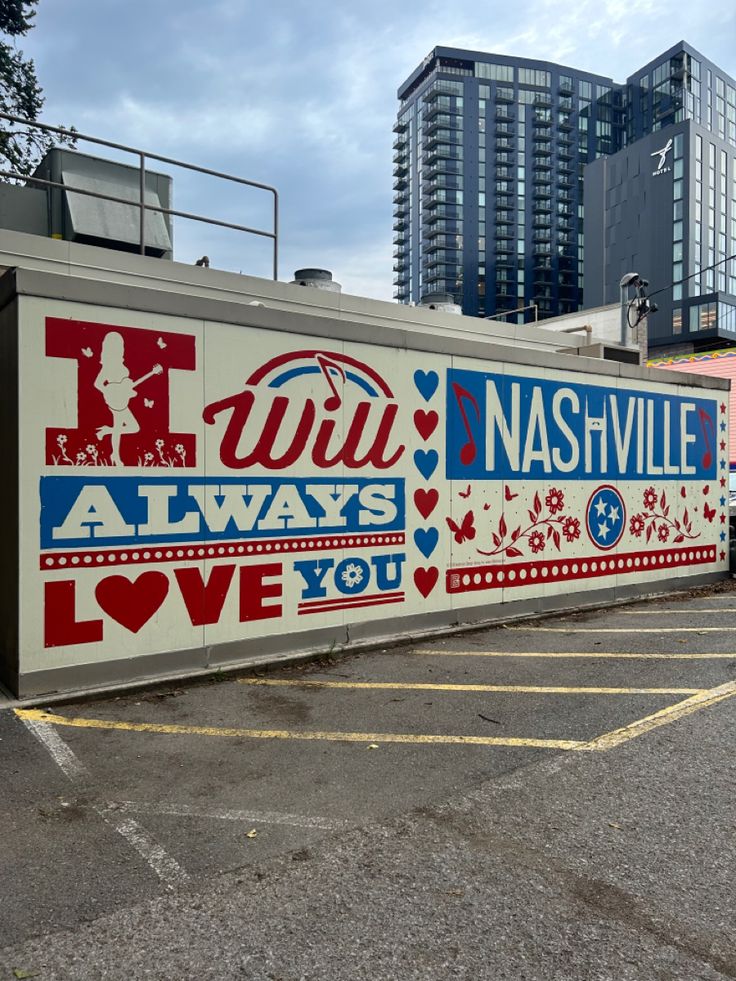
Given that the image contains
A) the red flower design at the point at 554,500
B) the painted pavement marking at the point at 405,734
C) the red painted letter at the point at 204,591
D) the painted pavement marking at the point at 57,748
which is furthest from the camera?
the red flower design at the point at 554,500

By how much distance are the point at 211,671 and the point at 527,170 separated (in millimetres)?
134702

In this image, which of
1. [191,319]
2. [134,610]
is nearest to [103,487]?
[134,610]

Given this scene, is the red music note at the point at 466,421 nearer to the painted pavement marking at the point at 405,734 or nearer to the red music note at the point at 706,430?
the painted pavement marking at the point at 405,734

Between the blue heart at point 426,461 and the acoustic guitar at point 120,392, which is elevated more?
the acoustic guitar at point 120,392

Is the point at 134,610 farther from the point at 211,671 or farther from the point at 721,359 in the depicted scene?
the point at 721,359

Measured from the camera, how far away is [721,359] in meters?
24.0

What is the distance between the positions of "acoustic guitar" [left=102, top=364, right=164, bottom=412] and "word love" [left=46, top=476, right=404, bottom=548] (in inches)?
23.1

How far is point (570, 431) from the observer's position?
9.21m

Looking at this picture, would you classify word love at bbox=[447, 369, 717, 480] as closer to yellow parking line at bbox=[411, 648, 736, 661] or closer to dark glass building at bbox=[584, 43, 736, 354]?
yellow parking line at bbox=[411, 648, 736, 661]

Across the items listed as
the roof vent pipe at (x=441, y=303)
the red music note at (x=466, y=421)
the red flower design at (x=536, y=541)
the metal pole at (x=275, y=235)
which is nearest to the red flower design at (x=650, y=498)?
the red flower design at (x=536, y=541)

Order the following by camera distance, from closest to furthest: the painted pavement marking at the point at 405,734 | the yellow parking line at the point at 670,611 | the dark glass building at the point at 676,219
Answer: the painted pavement marking at the point at 405,734
the yellow parking line at the point at 670,611
the dark glass building at the point at 676,219

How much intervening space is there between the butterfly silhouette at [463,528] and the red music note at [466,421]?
60 centimetres

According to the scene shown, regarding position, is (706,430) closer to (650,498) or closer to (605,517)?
(650,498)

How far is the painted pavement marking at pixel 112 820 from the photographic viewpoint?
3109 mm
